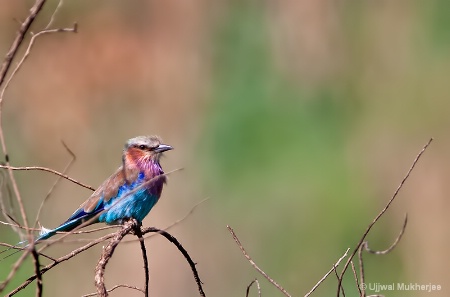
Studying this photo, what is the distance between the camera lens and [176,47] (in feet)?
34.5

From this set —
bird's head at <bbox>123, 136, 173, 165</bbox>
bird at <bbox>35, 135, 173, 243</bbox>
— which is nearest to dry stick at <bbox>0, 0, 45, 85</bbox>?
bird at <bbox>35, 135, 173, 243</bbox>

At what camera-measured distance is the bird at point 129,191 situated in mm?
4835

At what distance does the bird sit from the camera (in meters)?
4.84

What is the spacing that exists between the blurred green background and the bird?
9.00ft

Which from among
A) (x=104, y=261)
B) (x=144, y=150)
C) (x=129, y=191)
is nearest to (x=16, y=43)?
(x=104, y=261)

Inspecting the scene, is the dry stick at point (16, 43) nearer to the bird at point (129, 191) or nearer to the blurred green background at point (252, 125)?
the bird at point (129, 191)

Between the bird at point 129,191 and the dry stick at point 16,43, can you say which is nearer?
the dry stick at point 16,43

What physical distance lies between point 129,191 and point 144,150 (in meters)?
0.48

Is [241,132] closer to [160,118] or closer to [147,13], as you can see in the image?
[160,118]

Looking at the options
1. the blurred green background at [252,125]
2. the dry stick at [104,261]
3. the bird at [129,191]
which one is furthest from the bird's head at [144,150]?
the blurred green background at [252,125]

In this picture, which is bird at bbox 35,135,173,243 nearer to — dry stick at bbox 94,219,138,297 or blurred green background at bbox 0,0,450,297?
dry stick at bbox 94,219,138,297

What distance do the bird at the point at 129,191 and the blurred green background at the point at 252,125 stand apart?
2.74m

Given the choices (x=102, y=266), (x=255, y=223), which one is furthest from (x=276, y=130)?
(x=102, y=266)

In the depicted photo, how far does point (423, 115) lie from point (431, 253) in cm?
169
